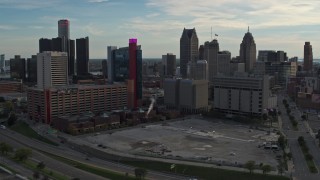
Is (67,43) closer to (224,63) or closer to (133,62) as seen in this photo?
(224,63)

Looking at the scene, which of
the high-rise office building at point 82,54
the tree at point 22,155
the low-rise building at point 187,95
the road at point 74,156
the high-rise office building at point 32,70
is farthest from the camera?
the high-rise office building at point 82,54

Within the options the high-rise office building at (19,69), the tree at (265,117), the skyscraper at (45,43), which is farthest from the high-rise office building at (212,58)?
the high-rise office building at (19,69)

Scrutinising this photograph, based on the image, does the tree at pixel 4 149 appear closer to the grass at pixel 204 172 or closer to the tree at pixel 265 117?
the grass at pixel 204 172

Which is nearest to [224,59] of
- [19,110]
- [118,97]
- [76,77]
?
[76,77]

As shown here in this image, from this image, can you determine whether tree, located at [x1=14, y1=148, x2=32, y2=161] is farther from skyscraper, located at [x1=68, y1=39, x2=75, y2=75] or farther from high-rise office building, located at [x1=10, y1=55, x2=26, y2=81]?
skyscraper, located at [x1=68, y1=39, x2=75, y2=75]

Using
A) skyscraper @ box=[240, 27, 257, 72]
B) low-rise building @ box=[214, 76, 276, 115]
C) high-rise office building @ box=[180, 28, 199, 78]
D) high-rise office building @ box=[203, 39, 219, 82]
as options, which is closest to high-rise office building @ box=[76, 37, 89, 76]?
high-rise office building @ box=[180, 28, 199, 78]

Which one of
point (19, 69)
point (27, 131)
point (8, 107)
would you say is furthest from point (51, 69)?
point (19, 69)
